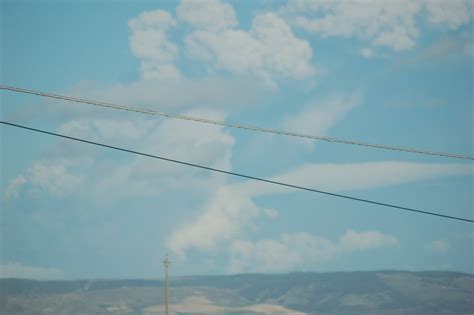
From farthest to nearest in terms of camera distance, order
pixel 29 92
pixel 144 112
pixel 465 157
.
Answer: pixel 465 157 < pixel 144 112 < pixel 29 92

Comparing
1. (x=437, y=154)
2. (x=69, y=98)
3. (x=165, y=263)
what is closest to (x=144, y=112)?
(x=69, y=98)

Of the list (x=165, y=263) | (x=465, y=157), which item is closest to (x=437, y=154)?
(x=465, y=157)

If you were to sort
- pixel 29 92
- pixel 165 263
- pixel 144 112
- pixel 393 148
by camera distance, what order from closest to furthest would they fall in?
pixel 29 92 < pixel 144 112 < pixel 393 148 < pixel 165 263

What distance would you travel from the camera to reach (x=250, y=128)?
80.2 ft

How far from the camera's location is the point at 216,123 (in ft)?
78.3

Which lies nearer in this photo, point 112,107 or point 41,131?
point 112,107

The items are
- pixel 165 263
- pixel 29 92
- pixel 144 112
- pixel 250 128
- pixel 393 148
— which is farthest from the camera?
pixel 165 263

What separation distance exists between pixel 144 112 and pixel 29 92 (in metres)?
3.83

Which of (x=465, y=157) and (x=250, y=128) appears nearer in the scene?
(x=250, y=128)

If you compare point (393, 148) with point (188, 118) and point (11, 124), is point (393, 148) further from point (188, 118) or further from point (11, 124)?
point (11, 124)

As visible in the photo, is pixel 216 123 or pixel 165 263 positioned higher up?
pixel 216 123

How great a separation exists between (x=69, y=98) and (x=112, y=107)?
1423 millimetres

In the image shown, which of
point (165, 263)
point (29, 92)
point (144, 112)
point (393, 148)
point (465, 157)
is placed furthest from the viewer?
point (165, 263)

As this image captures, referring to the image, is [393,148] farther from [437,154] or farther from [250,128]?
[250,128]
